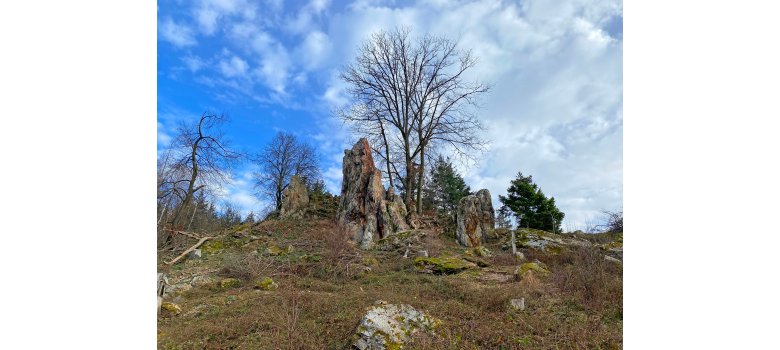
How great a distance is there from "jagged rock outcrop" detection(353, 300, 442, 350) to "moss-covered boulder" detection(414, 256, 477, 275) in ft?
13.2

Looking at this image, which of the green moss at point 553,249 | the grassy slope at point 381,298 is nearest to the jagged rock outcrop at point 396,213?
the grassy slope at point 381,298

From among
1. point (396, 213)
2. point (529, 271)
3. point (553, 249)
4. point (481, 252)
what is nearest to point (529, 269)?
point (529, 271)

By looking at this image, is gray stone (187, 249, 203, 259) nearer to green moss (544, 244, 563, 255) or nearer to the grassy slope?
the grassy slope

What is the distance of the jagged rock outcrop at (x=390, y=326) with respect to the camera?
3.57 m

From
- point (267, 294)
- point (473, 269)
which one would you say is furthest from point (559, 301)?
point (267, 294)

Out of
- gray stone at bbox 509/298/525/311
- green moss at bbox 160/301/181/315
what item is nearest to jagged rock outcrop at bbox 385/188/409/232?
gray stone at bbox 509/298/525/311

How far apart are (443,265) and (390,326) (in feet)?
15.2

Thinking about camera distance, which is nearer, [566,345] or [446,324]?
[566,345]

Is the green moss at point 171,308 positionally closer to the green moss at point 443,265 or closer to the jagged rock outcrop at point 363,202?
the green moss at point 443,265

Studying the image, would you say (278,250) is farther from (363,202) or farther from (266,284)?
(363,202)

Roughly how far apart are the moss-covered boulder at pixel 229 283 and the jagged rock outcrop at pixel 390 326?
4428 mm
